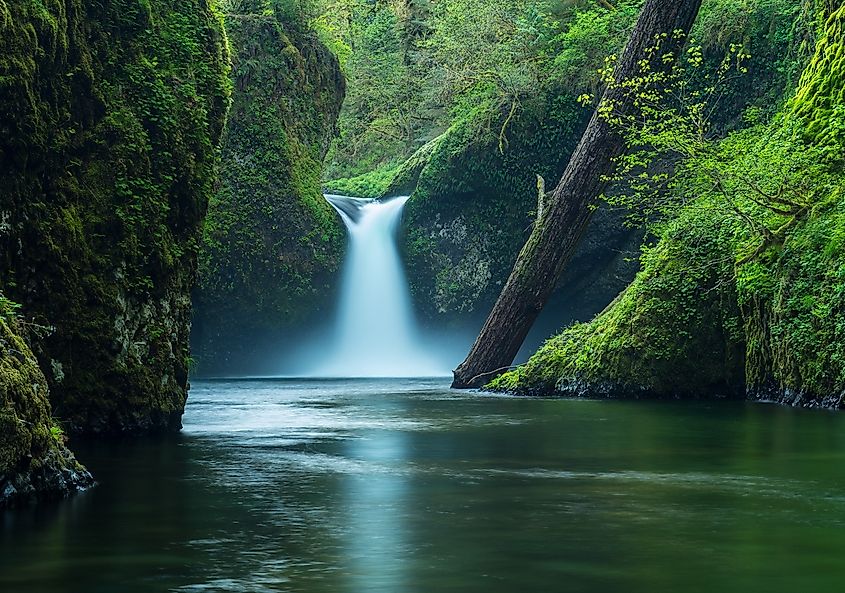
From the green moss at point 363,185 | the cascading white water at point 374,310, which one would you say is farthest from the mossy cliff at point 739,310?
the green moss at point 363,185

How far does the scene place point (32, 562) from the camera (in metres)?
5.39

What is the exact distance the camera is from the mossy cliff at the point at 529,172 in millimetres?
26859

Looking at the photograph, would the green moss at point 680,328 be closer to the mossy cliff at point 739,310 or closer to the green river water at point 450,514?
the mossy cliff at point 739,310

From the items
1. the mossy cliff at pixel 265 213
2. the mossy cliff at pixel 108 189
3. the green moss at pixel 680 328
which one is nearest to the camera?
the mossy cliff at pixel 108 189

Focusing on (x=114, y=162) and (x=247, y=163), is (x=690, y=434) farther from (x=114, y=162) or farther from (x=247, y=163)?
(x=247, y=163)

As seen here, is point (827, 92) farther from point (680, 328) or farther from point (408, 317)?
point (408, 317)

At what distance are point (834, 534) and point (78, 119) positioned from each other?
28.3 feet

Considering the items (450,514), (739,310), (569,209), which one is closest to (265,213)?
(569,209)

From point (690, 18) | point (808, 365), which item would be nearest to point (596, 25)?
point (690, 18)

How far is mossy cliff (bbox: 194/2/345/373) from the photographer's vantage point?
1189 inches

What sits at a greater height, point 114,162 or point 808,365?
point 114,162

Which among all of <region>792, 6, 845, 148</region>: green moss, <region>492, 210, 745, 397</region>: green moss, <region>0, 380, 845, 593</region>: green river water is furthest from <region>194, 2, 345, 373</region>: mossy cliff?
<region>0, 380, 845, 593</region>: green river water

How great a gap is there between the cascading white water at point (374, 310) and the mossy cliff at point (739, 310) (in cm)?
1140

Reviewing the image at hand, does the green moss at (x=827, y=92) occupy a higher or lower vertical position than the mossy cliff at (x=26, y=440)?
higher
